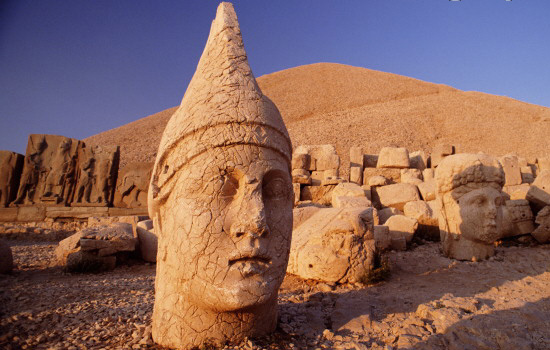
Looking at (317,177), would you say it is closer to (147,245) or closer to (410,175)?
(410,175)

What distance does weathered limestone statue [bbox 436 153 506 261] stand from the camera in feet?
17.2

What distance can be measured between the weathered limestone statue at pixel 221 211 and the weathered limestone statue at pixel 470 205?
419 centimetres

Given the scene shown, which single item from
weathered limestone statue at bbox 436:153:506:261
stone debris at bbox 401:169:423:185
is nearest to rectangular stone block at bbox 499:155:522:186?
stone debris at bbox 401:169:423:185

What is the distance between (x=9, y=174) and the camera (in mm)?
9195

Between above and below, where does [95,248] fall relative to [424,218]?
below

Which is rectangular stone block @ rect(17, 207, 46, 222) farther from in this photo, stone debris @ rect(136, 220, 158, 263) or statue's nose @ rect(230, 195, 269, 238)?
statue's nose @ rect(230, 195, 269, 238)

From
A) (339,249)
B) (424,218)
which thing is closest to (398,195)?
(424,218)

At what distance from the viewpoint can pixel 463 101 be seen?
31344 mm

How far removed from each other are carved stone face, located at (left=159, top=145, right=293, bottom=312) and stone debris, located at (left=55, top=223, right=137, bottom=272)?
355 centimetres

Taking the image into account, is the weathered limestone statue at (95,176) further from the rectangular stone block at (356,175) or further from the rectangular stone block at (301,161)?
the rectangular stone block at (356,175)

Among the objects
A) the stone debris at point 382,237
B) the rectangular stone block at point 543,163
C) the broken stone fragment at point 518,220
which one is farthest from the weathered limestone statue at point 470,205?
the rectangular stone block at point 543,163

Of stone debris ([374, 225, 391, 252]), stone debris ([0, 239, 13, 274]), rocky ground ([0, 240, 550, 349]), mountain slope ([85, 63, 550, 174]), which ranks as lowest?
rocky ground ([0, 240, 550, 349])

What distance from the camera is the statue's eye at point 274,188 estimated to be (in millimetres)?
2385

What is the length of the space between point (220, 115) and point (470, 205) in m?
4.77
